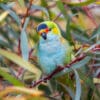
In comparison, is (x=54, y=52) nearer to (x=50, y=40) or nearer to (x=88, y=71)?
(x=50, y=40)

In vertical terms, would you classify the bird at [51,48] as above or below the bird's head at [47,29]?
below

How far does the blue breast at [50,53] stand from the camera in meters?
1.42

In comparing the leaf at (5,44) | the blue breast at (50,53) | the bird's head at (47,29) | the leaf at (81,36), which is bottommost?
the blue breast at (50,53)

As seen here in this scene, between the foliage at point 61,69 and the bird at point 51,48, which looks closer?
the foliage at point 61,69

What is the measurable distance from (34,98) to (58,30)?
744 mm

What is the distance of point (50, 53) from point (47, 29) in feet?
0.27

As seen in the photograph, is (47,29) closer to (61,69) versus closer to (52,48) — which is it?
(52,48)

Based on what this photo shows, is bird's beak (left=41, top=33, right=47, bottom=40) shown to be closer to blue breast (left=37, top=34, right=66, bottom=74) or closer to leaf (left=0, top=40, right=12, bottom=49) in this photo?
blue breast (left=37, top=34, right=66, bottom=74)

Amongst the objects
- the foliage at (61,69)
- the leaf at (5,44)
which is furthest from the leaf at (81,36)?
the leaf at (5,44)

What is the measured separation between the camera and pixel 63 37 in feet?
4.81

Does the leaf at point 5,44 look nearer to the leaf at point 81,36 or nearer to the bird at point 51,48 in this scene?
the bird at point 51,48

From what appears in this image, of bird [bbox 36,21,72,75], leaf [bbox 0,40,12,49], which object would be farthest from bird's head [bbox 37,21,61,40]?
leaf [bbox 0,40,12,49]

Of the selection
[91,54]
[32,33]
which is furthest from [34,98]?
[32,33]

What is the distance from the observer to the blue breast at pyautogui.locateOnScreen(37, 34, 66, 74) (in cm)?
142
